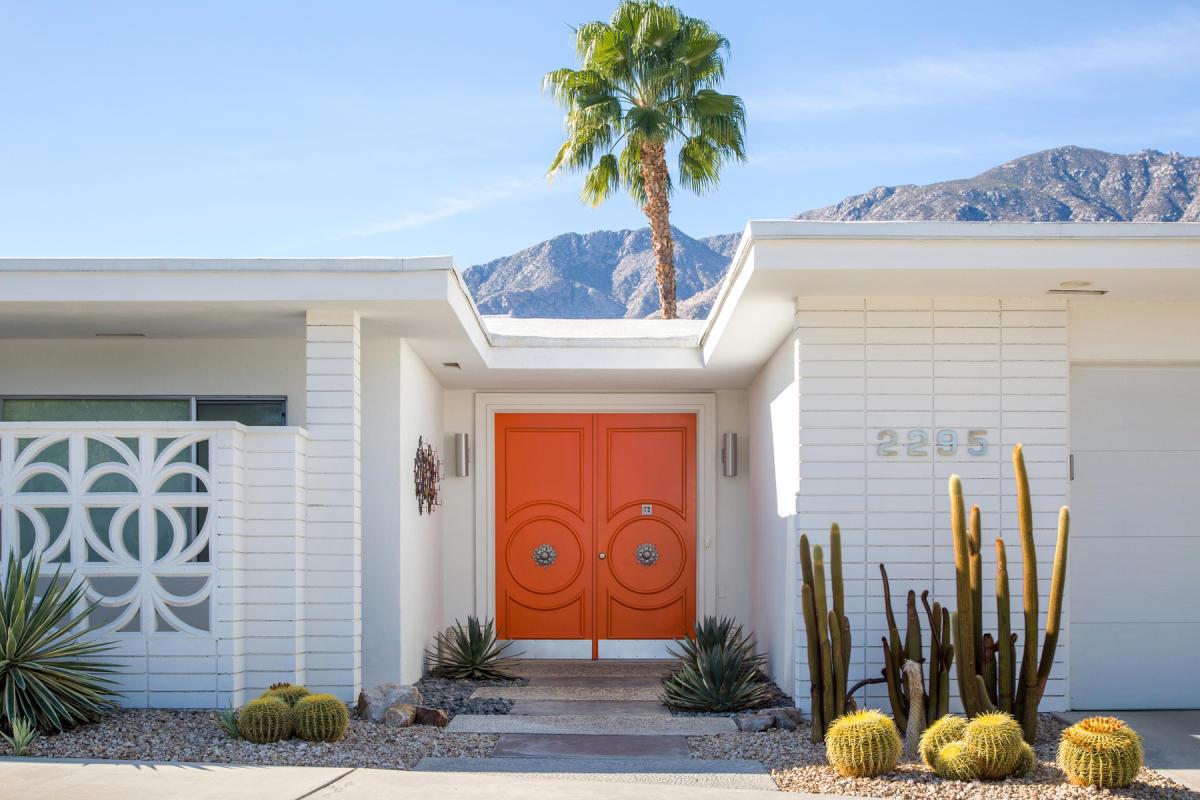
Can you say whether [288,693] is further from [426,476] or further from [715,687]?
[426,476]

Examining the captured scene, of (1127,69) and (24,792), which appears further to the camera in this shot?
(1127,69)

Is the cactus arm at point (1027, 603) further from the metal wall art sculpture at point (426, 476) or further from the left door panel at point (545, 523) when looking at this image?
the left door panel at point (545, 523)

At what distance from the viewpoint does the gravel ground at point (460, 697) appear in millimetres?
8859

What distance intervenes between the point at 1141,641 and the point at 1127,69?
35242 millimetres

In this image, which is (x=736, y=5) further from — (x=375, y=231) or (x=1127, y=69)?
(x=375, y=231)

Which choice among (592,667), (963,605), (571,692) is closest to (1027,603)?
(963,605)

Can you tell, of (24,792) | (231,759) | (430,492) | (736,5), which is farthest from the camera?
(736,5)

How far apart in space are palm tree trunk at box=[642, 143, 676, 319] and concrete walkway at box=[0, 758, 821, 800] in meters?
14.9

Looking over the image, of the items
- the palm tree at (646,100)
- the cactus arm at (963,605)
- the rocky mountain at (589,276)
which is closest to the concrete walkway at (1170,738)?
the cactus arm at (963,605)

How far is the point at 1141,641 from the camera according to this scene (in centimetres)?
861

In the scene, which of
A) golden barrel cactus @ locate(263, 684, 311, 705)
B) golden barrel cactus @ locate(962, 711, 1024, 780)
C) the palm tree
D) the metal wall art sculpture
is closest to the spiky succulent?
golden barrel cactus @ locate(962, 711, 1024, 780)

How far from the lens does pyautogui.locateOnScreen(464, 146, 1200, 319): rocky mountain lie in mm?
58469

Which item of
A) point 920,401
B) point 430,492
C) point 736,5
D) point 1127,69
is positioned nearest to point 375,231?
point 1127,69

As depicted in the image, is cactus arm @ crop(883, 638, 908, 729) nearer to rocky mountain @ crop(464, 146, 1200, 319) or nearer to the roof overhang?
the roof overhang
